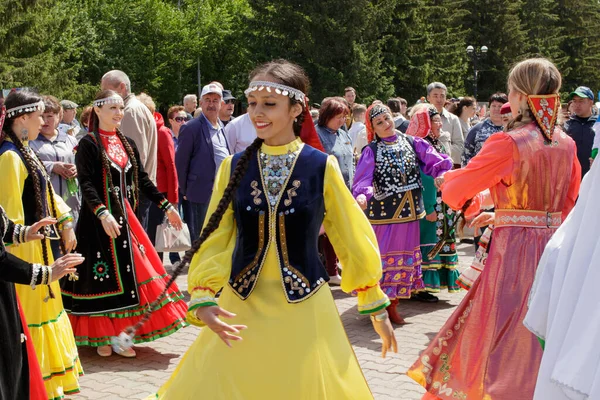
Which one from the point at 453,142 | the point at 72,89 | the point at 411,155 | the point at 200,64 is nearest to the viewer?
the point at 411,155

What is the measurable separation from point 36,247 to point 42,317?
1.53 feet

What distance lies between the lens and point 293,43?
4228cm

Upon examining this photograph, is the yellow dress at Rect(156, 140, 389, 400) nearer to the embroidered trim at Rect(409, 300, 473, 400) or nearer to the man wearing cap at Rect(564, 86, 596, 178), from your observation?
the embroidered trim at Rect(409, 300, 473, 400)

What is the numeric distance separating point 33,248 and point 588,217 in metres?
3.98

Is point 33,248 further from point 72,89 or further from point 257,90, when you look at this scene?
point 72,89

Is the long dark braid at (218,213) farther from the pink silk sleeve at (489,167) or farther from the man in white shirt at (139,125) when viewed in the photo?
the man in white shirt at (139,125)

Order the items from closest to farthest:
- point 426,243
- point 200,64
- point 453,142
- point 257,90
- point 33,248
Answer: point 257,90 → point 33,248 → point 426,243 → point 453,142 → point 200,64

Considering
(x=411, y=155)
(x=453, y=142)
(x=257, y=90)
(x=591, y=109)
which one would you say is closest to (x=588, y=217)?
(x=257, y=90)

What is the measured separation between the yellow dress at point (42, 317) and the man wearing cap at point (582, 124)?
6.73m

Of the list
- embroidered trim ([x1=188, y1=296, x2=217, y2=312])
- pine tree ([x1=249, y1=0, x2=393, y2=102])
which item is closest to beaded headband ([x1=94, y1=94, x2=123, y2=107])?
embroidered trim ([x1=188, y1=296, x2=217, y2=312])

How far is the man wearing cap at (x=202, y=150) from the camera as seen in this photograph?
856 cm

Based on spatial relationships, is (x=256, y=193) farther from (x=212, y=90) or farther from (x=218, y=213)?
(x=212, y=90)

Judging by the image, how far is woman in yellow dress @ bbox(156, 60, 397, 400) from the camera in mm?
3295

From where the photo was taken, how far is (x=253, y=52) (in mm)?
43344
